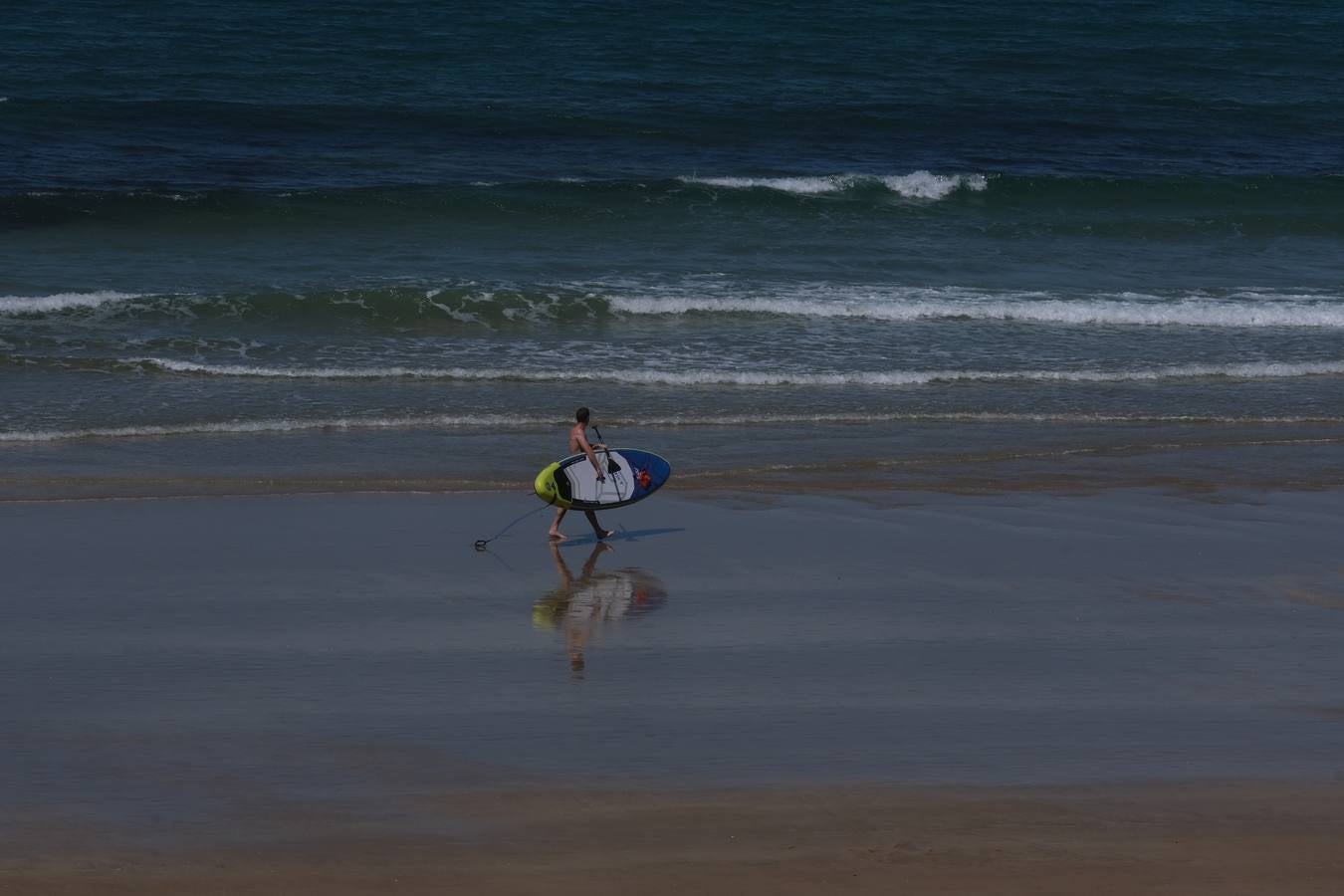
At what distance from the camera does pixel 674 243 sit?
2383cm

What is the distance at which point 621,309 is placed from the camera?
20078mm

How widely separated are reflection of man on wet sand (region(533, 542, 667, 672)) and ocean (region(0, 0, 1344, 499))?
8.51 feet

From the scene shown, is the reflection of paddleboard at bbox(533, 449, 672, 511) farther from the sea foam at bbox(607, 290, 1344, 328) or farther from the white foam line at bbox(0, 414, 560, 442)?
the sea foam at bbox(607, 290, 1344, 328)

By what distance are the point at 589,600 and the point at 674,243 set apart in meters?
14.2

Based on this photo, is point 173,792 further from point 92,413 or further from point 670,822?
point 92,413

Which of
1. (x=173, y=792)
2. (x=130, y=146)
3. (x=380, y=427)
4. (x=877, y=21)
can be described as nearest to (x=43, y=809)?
(x=173, y=792)

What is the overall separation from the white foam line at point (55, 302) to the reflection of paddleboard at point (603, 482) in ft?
30.7

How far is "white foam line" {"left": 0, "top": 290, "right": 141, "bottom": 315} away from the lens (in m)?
18.7

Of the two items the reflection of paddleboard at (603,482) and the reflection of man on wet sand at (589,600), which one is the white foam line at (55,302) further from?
the reflection of man on wet sand at (589,600)

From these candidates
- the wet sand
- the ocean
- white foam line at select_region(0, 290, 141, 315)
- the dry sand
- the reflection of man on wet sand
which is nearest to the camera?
the dry sand

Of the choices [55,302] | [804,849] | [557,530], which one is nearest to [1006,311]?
[557,530]

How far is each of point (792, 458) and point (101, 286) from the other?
1057 centimetres

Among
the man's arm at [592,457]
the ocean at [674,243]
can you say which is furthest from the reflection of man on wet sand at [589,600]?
the ocean at [674,243]

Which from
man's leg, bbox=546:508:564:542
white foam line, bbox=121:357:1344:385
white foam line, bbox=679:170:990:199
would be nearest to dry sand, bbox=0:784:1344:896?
man's leg, bbox=546:508:564:542
